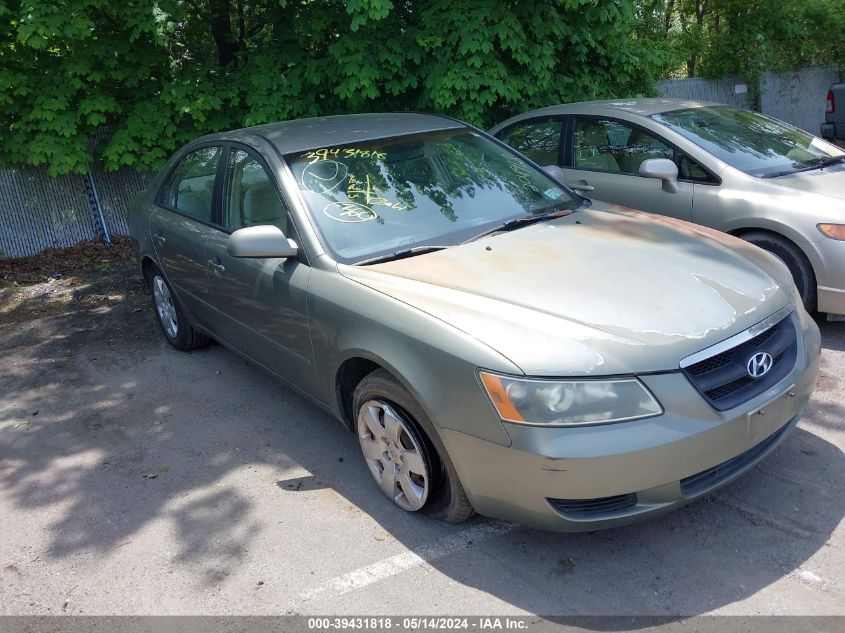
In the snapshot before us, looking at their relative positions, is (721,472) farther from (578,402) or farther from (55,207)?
(55,207)

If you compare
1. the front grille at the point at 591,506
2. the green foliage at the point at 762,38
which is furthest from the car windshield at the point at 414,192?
the green foliage at the point at 762,38

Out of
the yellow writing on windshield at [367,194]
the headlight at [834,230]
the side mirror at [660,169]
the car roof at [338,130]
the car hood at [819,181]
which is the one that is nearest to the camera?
the yellow writing on windshield at [367,194]

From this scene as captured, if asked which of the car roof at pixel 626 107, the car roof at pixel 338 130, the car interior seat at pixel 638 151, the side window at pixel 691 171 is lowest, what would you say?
the side window at pixel 691 171

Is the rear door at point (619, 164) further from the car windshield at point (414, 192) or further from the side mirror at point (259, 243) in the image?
the side mirror at point (259, 243)

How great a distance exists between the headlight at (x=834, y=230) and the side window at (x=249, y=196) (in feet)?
11.2

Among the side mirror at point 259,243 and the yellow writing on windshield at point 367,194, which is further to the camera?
the yellow writing on windshield at point 367,194

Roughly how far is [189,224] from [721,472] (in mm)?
3588

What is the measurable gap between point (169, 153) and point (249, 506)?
6.00 m

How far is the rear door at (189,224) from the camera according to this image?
485cm

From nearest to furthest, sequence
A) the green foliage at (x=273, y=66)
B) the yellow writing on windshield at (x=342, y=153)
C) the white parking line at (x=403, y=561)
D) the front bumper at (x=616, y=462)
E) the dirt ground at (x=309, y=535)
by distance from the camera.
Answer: the front bumper at (x=616, y=462) < the dirt ground at (x=309, y=535) < the white parking line at (x=403, y=561) < the yellow writing on windshield at (x=342, y=153) < the green foliage at (x=273, y=66)

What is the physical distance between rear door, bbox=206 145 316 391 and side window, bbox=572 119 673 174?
307 cm

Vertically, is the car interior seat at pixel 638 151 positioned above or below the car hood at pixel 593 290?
above

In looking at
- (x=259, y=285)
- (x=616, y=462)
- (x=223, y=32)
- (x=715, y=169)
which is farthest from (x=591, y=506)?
(x=223, y=32)

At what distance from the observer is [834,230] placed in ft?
16.0
